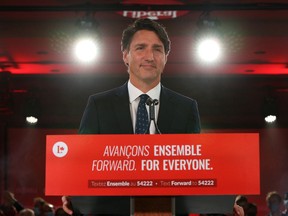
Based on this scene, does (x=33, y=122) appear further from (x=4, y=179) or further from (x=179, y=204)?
(x=179, y=204)

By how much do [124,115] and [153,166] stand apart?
2.20ft

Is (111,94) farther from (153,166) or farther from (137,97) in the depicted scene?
(153,166)

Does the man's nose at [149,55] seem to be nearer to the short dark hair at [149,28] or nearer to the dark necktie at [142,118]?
the short dark hair at [149,28]

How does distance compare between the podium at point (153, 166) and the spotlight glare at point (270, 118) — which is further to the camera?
the spotlight glare at point (270, 118)

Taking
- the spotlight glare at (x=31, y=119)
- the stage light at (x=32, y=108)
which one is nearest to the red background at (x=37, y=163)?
the spotlight glare at (x=31, y=119)

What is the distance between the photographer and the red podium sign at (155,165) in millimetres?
1830

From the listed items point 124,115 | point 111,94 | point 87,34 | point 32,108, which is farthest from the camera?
point 32,108

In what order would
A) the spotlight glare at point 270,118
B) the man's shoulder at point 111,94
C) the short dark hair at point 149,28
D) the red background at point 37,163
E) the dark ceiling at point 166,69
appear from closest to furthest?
the short dark hair at point 149,28
the man's shoulder at point 111,94
the dark ceiling at point 166,69
the spotlight glare at point 270,118
the red background at point 37,163

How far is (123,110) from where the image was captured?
250cm

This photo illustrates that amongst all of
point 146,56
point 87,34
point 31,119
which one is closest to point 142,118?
point 146,56

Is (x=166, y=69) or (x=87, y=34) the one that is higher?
(x=166, y=69)

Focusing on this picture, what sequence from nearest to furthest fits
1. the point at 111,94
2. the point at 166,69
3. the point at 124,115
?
1. the point at 124,115
2. the point at 111,94
3. the point at 166,69

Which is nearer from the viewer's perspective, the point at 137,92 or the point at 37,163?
the point at 137,92

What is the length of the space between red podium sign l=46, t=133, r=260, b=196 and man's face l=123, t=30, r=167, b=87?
594 millimetres
